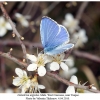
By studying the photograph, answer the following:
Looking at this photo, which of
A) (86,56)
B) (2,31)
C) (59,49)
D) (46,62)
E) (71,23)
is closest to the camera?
(59,49)

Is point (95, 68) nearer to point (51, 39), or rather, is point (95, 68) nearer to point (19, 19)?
point (19, 19)

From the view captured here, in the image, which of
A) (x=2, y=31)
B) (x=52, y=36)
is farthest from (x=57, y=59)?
(x=2, y=31)

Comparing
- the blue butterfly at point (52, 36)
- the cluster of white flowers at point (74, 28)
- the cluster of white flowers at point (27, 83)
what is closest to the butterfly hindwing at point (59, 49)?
the blue butterfly at point (52, 36)

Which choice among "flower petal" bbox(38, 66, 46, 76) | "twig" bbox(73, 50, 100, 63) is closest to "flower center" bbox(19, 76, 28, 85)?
"flower petal" bbox(38, 66, 46, 76)

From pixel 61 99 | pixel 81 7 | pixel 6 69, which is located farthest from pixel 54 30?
pixel 81 7

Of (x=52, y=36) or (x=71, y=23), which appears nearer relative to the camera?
(x=52, y=36)

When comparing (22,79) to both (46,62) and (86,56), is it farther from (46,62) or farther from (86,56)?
(86,56)

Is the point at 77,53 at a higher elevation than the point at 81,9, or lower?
lower

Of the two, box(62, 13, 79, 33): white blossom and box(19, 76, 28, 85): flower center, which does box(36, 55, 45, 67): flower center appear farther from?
box(62, 13, 79, 33): white blossom

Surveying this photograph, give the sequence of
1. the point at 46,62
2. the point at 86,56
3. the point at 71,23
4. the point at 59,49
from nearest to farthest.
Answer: the point at 59,49
the point at 46,62
the point at 86,56
the point at 71,23
